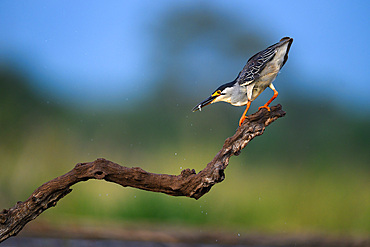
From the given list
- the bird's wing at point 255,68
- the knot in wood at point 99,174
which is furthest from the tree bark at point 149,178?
the bird's wing at point 255,68

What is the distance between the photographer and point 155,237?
9.54 feet

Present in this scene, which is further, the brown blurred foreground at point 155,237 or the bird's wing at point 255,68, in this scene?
the brown blurred foreground at point 155,237

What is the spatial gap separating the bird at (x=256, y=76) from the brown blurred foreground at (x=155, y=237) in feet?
5.34

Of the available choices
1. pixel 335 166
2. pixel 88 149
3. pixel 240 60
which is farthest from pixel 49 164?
pixel 335 166

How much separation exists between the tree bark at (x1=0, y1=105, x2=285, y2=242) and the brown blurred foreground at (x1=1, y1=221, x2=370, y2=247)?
142 centimetres

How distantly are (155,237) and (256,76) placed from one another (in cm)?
177

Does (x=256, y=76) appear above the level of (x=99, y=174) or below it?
above

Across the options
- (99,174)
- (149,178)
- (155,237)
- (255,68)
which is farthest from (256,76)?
(155,237)

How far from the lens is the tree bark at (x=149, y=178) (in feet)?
4.50

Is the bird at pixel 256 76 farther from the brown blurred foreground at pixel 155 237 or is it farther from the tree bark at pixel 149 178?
the brown blurred foreground at pixel 155 237

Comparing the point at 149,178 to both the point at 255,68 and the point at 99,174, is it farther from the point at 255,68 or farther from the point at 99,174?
the point at 255,68

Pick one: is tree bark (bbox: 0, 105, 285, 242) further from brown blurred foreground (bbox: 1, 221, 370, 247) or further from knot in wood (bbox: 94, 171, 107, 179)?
brown blurred foreground (bbox: 1, 221, 370, 247)

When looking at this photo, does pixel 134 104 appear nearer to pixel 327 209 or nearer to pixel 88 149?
pixel 88 149

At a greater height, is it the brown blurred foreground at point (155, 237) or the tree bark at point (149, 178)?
the brown blurred foreground at point (155, 237)
